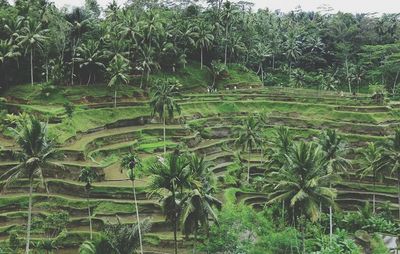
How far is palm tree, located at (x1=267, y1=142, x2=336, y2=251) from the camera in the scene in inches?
1016

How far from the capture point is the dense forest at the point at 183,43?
62.1 metres

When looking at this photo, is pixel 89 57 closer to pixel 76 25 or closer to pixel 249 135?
pixel 76 25

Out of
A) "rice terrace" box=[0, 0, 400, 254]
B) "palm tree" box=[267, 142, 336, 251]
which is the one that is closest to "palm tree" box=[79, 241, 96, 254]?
"rice terrace" box=[0, 0, 400, 254]

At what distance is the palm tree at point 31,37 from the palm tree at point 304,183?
1580 inches

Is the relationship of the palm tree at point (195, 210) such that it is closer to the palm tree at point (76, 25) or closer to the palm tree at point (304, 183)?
the palm tree at point (304, 183)

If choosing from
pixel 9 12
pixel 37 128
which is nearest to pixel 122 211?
pixel 37 128

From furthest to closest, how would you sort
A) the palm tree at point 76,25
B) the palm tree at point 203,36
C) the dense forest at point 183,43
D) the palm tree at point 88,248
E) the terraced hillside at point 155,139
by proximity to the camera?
the palm tree at point 203,36 → the palm tree at point 76,25 → the dense forest at point 183,43 → the terraced hillside at point 155,139 → the palm tree at point 88,248

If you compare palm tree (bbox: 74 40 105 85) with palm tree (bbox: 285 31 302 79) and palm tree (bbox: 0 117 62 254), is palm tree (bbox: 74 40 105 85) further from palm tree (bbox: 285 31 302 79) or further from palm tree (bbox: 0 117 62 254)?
palm tree (bbox: 285 31 302 79)

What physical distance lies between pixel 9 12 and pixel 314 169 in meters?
51.2

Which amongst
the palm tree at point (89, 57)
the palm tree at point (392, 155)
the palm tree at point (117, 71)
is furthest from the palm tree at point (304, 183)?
the palm tree at point (89, 57)

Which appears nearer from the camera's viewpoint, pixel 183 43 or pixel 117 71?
pixel 117 71

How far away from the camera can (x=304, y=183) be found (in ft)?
86.6

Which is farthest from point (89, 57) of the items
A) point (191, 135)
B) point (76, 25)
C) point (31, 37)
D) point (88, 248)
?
point (88, 248)

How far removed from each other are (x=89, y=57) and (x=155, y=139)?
644 inches
